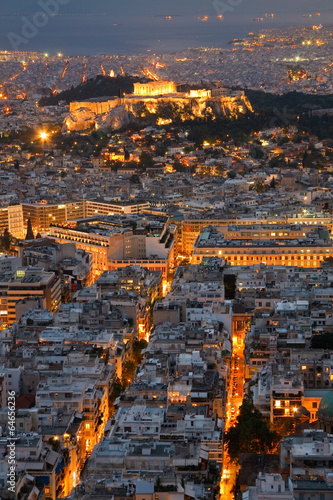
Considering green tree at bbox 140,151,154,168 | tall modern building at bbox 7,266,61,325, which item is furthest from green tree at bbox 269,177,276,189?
tall modern building at bbox 7,266,61,325

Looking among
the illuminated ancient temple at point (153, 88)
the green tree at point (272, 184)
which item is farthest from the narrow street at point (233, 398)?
the illuminated ancient temple at point (153, 88)

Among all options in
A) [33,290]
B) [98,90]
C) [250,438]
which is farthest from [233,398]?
[98,90]

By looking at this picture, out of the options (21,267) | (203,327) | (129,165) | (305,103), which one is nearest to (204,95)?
(305,103)

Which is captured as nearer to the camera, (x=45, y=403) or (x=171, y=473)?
(x=171, y=473)

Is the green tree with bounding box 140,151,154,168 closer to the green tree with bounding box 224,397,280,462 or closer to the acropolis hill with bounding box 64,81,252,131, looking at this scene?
the acropolis hill with bounding box 64,81,252,131

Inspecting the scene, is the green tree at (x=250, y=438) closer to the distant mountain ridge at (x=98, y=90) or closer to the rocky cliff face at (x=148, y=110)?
the rocky cliff face at (x=148, y=110)

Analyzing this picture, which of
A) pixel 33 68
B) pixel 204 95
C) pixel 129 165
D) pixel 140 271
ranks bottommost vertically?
pixel 140 271

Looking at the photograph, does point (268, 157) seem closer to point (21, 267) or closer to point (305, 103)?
point (305, 103)
